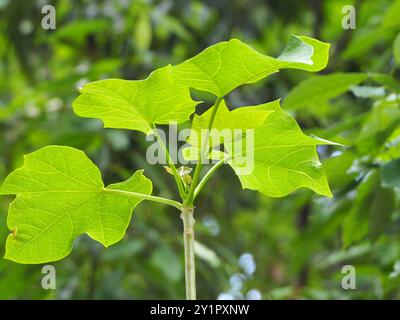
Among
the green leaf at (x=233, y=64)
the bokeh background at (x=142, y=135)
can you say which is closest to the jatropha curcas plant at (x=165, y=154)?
the green leaf at (x=233, y=64)

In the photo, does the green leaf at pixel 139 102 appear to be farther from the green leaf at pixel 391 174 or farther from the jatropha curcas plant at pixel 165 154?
the green leaf at pixel 391 174

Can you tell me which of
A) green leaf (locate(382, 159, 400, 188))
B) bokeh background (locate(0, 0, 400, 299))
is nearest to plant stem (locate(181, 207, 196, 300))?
green leaf (locate(382, 159, 400, 188))

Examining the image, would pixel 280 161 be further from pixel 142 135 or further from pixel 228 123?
pixel 142 135

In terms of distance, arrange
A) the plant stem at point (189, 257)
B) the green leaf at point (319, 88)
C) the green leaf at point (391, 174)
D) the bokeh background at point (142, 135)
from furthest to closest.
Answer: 1. the bokeh background at point (142, 135)
2. the green leaf at point (319, 88)
3. the green leaf at point (391, 174)
4. the plant stem at point (189, 257)

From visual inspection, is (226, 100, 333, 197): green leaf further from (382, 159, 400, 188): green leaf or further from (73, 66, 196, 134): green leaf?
(382, 159, 400, 188): green leaf

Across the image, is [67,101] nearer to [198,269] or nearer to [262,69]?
[198,269]
